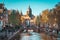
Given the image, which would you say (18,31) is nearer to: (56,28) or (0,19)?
(0,19)

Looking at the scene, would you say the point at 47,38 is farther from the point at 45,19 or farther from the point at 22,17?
the point at 22,17

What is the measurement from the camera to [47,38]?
14.2 feet

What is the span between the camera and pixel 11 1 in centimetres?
432

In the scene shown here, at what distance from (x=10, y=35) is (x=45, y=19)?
82 cm

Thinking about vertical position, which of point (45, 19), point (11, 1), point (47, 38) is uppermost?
point (11, 1)

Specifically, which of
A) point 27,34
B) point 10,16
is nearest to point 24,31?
point 27,34

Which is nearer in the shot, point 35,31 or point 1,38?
point 1,38

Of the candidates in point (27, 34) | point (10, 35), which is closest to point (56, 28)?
point (27, 34)

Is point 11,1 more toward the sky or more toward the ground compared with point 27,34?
more toward the sky

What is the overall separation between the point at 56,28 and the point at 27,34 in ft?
2.08

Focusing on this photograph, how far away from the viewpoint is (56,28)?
14.3 feet

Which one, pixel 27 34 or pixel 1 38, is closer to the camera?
pixel 1 38

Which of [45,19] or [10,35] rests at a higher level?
[45,19]

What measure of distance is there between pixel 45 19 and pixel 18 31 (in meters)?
0.63
